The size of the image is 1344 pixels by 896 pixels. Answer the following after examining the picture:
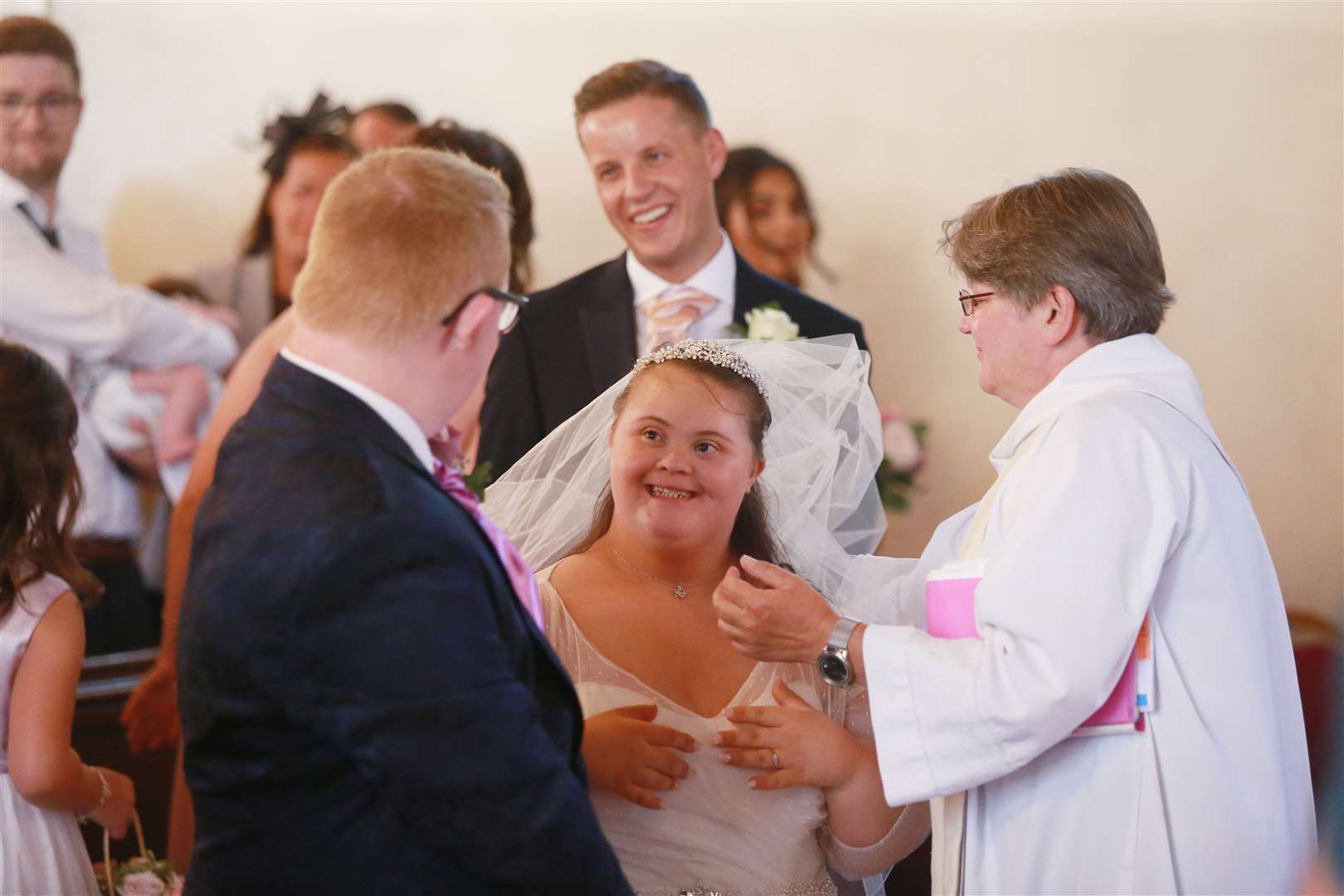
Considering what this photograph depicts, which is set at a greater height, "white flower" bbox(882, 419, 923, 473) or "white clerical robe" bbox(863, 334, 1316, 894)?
"white clerical robe" bbox(863, 334, 1316, 894)

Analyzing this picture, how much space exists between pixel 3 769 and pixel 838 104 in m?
4.48

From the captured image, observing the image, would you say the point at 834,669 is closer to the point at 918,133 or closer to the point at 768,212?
the point at 768,212

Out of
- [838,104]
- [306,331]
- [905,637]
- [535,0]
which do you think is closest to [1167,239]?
[838,104]

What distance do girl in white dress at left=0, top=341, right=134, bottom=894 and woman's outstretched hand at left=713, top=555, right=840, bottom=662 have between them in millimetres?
1364

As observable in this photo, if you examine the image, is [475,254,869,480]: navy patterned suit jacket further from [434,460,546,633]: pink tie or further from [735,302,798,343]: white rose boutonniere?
[434,460,546,633]: pink tie

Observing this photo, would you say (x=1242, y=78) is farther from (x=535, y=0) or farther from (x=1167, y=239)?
(x=535, y=0)

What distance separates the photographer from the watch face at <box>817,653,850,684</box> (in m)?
2.30

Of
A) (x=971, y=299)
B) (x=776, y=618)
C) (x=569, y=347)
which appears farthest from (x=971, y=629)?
(x=569, y=347)

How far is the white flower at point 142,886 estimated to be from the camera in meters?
2.96

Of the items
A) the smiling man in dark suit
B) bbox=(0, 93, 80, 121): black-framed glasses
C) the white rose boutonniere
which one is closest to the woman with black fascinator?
bbox=(0, 93, 80, 121): black-framed glasses

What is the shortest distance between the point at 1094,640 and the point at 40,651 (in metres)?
2.03

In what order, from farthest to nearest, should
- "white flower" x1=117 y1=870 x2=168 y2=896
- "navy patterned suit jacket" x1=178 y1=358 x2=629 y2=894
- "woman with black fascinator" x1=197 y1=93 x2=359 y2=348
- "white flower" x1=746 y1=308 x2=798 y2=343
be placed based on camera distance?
"woman with black fascinator" x1=197 y1=93 x2=359 y2=348 < "white flower" x1=746 y1=308 x2=798 y2=343 < "white flower" x1=117 y1=870 x2=168 y2=896 < "navy patterned suit jacket" x1=178 y1=358 x2=629 y2=894

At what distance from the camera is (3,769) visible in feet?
8.87

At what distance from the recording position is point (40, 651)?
265 centimetres
